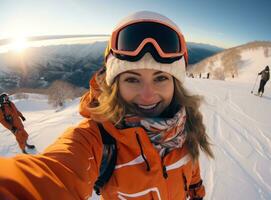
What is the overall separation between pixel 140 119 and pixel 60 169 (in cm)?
→ 63

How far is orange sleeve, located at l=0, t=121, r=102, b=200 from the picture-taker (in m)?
0.61

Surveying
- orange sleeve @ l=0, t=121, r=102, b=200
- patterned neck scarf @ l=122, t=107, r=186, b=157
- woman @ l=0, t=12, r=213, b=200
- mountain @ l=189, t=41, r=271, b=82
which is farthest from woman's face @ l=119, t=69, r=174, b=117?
mountain @ l=189, t=41, r=271, b=82

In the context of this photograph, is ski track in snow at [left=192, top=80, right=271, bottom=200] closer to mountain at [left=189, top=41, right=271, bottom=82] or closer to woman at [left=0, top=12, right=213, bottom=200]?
woman at [left=0, top=12, right=213, bottom=200]

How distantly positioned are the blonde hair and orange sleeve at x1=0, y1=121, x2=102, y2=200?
122 millimetres

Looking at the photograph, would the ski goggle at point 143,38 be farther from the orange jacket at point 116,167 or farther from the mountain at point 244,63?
the mountain at point 244,63

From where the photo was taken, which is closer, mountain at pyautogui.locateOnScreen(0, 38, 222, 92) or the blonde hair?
the blonde hair

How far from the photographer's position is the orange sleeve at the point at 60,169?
2.01 ft

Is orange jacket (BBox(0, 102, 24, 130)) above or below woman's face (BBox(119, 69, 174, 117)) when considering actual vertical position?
below

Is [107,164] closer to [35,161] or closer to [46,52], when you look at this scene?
[35,161]

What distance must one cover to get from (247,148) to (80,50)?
112712 mm

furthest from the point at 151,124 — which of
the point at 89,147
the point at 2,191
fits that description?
the point at 2,191

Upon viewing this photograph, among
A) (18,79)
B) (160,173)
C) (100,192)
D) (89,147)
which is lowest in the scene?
(18,79)

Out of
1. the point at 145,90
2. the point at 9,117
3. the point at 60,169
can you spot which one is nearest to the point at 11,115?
the point at 9,117

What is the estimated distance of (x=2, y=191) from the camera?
536mm
